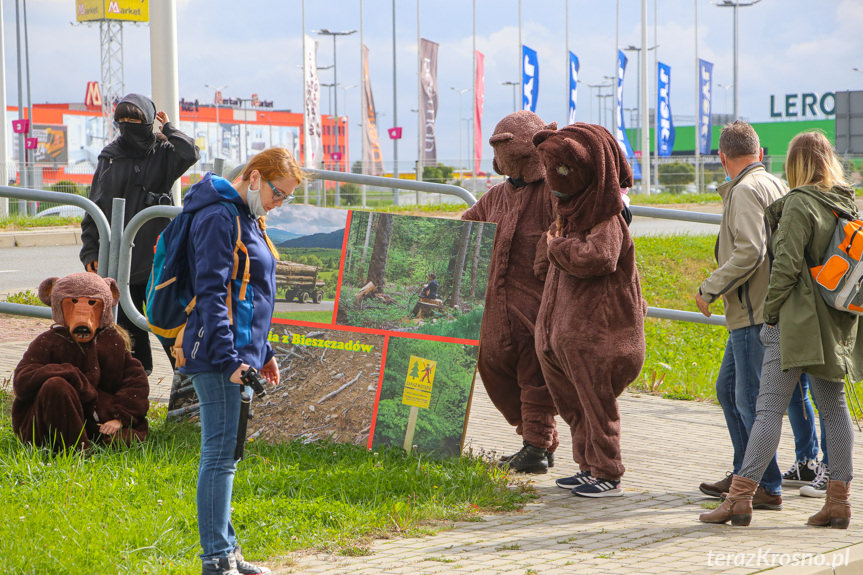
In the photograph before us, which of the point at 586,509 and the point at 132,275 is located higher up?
the point at 132,275

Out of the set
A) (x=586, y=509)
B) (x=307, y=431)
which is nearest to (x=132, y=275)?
(x=307, y=431)

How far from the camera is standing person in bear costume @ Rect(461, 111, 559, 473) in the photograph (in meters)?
5.79

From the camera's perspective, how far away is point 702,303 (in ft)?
17.1

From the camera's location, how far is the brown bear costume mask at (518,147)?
5.80m

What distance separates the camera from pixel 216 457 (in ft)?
12.3

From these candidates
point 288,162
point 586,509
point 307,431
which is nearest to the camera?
point 288,162

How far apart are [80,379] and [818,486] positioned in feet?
13.2

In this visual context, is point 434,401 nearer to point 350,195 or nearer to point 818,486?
point 818,486

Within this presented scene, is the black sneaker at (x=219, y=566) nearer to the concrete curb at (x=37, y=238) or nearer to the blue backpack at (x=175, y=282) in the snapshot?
the blue backpack at (x=175, y=282)

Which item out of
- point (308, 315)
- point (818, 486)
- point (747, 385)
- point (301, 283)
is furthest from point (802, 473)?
point (301, 283)

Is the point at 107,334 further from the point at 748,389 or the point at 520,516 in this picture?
the point at 748,389

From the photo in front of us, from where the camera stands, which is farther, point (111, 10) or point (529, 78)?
point (111, 10)

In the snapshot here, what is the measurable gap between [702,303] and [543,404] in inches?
44.1

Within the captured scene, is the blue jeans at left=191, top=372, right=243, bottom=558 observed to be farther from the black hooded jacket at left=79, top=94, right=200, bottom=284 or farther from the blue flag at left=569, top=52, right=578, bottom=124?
the blue flag at left=569, top=52, right=578, bottom=124
